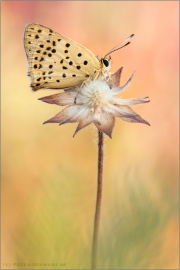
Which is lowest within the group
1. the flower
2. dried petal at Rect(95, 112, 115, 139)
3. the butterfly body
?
dried petal at Rect(95, 112, 115, 139)

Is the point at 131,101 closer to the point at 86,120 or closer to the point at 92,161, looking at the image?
the point at 86,120

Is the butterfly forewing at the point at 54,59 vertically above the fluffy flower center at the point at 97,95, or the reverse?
the butterfly forewing at the point at 54,59

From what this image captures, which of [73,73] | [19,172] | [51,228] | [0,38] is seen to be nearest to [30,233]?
[51,228]

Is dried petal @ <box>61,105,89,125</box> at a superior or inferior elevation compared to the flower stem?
superior

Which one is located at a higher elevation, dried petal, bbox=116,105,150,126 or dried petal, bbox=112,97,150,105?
dried petal, bbox=112,97,150,105

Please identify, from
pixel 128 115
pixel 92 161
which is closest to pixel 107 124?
pixel 128 115
